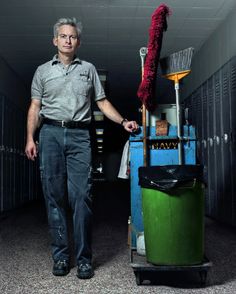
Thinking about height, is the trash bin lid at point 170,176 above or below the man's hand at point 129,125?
below

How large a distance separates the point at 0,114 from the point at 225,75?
→ 3184 mm

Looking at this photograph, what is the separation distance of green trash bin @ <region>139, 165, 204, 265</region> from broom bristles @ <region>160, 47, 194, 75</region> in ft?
2.30

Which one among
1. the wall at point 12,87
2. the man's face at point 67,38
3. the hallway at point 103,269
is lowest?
the hallway at point 103,269

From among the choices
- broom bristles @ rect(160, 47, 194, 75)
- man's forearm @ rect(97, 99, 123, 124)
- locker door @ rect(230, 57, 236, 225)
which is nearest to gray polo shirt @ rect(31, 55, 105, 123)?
man's forearm @ rect(97, 99, 123, 124)

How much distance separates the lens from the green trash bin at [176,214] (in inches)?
75.6

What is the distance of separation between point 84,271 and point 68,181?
502 mm

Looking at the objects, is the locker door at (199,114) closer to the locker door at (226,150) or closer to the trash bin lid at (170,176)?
the locker door at (226,150)

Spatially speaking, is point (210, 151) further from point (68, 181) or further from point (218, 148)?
point (68, 181)

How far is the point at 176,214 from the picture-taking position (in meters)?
1.92

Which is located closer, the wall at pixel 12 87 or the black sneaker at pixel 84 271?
the black sneaker at pixel 84 271

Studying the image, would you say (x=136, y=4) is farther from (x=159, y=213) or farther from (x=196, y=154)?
(x=159, y=213)

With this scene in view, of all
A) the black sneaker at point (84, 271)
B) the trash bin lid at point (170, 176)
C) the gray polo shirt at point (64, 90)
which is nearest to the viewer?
the trash bin lid at point (170, 176)

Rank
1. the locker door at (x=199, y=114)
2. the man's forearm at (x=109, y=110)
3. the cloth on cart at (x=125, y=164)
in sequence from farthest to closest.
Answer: the locker door at (x=199, y=114) → the cloth on cart at (x=125, y=164) → the man's forearm at (x=109, y=110)

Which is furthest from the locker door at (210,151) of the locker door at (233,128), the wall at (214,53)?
the locker door at (233,128)
